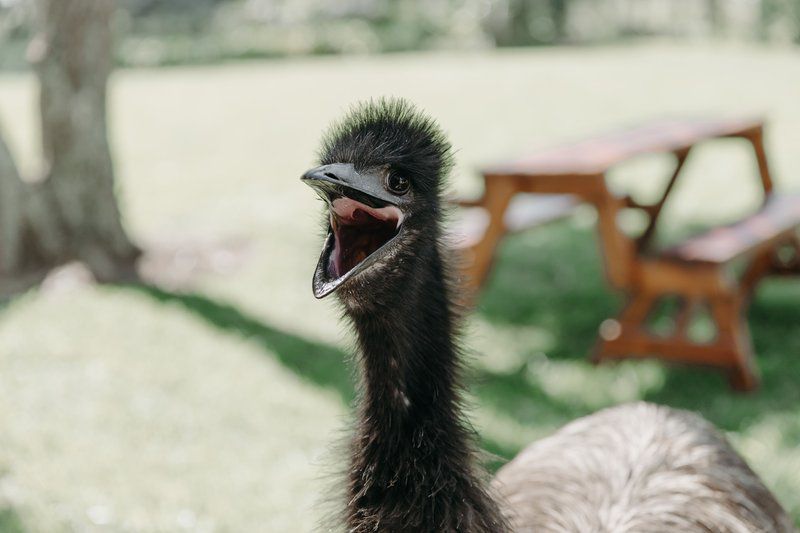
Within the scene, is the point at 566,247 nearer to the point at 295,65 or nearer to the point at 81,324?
the point at 81,324

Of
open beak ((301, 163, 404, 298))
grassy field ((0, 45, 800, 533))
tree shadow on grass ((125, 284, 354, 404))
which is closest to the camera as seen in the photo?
open beak ((301, 163, 404, 298))

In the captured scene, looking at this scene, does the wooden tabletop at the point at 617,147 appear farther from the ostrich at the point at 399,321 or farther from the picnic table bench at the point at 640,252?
the ostrich at the point at 399,321

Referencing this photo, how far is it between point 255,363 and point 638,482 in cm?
352

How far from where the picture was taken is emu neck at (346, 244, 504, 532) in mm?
2254

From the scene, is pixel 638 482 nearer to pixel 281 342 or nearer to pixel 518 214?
pixel 281 342

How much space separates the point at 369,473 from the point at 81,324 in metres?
4.75

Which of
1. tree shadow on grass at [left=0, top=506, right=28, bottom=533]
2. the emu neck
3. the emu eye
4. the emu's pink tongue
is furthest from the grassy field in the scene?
the emu eye

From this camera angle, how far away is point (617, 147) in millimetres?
6258

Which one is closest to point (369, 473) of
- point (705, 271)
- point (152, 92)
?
point (705, 271)

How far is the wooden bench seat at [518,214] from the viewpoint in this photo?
6023mm

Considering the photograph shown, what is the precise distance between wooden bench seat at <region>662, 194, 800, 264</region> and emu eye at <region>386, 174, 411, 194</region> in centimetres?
360

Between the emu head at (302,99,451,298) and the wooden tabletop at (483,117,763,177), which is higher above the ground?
the emu head at (302,99,451,298)

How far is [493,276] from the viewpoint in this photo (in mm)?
7930

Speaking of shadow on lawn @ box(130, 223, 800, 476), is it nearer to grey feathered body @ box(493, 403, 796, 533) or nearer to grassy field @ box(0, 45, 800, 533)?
grassy field @ box(0, 45, 800, 533)
